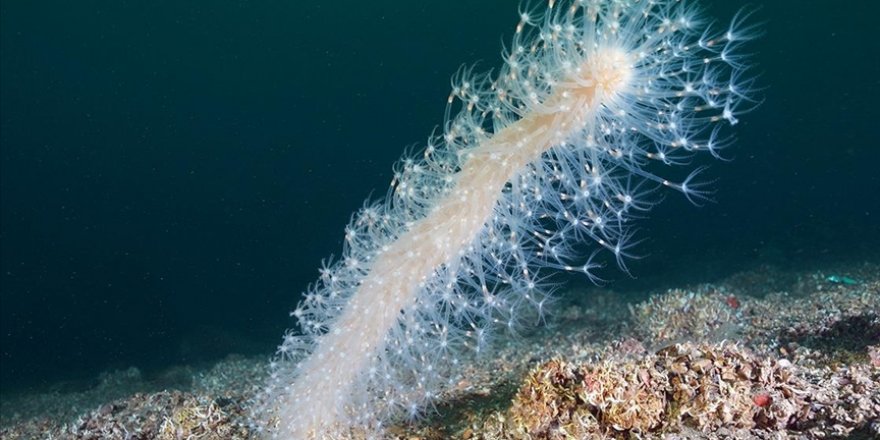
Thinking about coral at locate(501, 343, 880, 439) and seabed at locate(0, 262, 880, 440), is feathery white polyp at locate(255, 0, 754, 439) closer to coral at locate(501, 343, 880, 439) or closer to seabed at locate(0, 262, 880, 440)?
seabed at locate(0, 262, 880, 440)

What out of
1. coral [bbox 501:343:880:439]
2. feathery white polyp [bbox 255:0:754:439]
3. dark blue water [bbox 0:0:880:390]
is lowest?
coral [bbox 501:343:880:439]

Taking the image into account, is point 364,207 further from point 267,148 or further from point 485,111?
point 267,148

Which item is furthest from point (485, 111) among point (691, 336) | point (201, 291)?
point (201, 291)

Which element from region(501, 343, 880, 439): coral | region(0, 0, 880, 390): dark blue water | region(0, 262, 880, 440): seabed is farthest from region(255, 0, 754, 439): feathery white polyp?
region(0, 0, 880, 390): dark blue water

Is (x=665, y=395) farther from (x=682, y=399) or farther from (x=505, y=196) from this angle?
(x=505, y=196)

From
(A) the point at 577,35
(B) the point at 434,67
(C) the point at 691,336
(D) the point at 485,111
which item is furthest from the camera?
(B) the point at 434,67

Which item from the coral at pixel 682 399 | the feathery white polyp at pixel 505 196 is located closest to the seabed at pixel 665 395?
the coral at pixel 682 399
